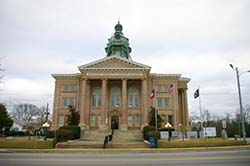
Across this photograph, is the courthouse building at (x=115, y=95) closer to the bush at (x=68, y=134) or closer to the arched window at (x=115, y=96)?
the arched window at (x=115, y=96)

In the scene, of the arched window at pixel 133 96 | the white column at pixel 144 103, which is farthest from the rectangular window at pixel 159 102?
the white column at pixel 144 103

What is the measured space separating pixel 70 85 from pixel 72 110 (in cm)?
923

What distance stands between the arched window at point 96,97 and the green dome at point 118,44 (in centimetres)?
1356

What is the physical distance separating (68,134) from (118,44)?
→ 33940 mm

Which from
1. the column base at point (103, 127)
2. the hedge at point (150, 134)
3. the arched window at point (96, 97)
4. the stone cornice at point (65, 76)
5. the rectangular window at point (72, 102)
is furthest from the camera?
the stone cornice at point (65, 76)

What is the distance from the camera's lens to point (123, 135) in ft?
151

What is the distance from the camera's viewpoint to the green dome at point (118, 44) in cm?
6675

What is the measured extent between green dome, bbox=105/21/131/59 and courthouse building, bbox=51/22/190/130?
11626mm

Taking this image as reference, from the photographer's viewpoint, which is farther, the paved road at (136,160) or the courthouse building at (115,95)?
the courthouse building at (115,95)

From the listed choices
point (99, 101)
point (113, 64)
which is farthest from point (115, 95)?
point (113, 64)

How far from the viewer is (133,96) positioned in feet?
182

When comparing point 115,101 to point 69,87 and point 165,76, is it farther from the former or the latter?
point 165,76

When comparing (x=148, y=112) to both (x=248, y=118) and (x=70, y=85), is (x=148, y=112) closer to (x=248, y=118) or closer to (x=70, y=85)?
(x=70, y=85)

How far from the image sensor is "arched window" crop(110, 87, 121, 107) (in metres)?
54.9
